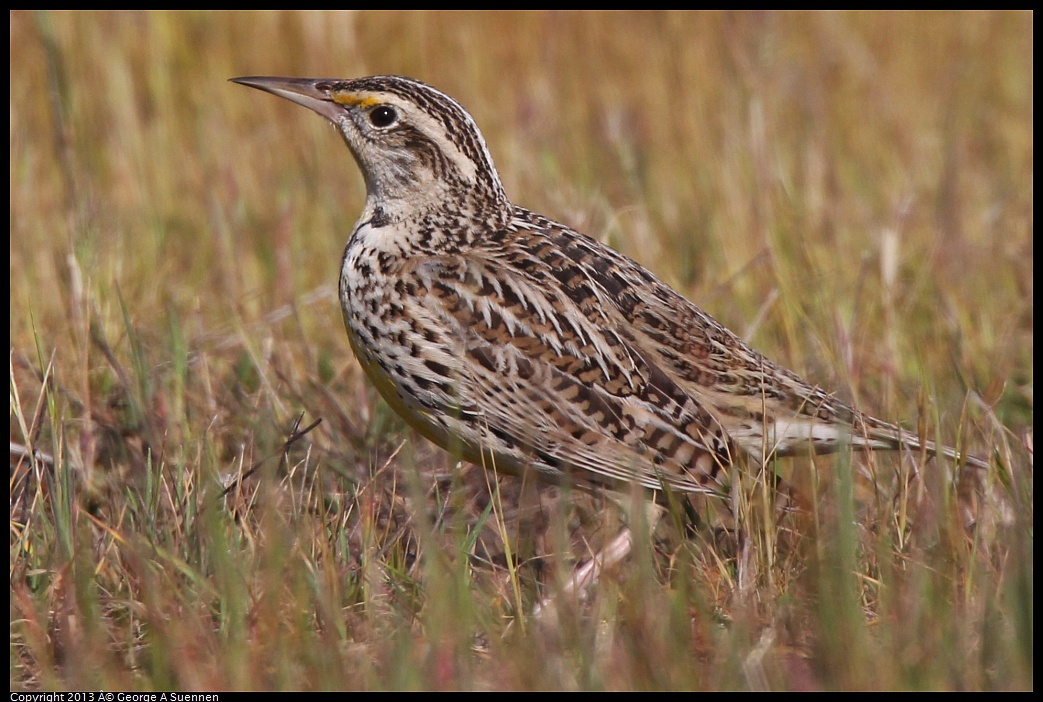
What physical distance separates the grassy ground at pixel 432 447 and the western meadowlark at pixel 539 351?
0.68 ft

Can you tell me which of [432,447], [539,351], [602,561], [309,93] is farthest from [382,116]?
[602,561]

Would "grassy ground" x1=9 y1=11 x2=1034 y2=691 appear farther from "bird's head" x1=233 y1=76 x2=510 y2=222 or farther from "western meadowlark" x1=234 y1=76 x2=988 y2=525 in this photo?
"bird's head" x1=233 y1=76 x2=510 y2=222

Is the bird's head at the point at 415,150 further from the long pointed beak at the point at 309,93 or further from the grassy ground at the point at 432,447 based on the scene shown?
the grassy ground at the point at 432,447

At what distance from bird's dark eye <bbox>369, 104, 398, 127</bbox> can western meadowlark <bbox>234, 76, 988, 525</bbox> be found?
0.04 feet

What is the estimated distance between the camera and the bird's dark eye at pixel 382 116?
4543mm

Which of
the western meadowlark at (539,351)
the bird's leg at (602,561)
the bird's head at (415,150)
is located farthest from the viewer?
the bird's head at (415,150)

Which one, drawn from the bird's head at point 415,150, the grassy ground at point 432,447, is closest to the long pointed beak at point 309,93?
the bird's head at point 415,150

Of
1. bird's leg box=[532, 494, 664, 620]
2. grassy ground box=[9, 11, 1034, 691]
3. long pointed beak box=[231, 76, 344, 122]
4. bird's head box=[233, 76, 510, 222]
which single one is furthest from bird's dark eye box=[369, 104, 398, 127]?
bird's leg box=[532, 494, 664, 620]

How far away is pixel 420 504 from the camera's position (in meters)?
3.07

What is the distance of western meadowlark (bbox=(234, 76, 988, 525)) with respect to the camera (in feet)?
13.3

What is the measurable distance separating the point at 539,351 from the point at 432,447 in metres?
1.05

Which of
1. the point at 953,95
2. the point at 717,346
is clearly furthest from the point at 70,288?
the point at 953,95

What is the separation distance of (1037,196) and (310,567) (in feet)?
15.3
